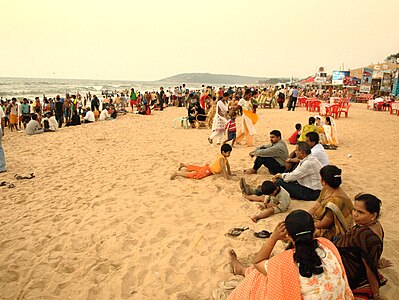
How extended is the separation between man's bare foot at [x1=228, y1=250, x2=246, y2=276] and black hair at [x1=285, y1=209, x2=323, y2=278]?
1154mm

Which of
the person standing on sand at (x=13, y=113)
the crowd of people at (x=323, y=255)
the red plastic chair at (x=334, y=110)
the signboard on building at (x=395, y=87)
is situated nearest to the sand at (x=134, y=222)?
the crowd of people at (x=323, y=255)

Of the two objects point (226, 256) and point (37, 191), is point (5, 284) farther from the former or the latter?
point (37, 191)

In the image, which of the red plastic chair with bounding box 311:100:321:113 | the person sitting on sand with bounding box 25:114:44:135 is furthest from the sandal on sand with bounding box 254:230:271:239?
the red plastic chair with bounding box 311:100:321:113

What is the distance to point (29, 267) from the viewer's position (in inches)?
128

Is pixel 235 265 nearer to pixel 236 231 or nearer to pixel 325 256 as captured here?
pixel 236 231

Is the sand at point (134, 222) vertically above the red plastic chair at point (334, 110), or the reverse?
the red plastic chair at point (334, 110)

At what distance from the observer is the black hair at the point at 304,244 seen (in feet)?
5.35

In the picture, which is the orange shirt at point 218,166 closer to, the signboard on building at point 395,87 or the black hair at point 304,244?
the black hair at point 304,244

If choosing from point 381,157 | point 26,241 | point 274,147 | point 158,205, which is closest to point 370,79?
point 381,157

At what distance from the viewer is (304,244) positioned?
1679mm

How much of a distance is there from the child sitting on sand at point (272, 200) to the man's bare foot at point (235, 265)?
0.97 meters

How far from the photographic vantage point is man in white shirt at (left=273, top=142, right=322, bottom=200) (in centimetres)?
420

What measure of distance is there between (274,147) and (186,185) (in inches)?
69.4

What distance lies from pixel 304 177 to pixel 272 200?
0.71 meters
